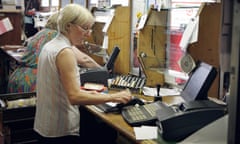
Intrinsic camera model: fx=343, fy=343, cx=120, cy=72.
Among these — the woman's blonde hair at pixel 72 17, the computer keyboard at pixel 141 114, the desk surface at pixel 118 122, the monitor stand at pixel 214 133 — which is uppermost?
the woman's blonde hair at pixel 72 17

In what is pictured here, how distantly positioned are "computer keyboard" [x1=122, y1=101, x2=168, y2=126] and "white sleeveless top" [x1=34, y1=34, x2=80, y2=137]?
0.35 meters

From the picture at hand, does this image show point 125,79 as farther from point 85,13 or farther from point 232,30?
point 232,30

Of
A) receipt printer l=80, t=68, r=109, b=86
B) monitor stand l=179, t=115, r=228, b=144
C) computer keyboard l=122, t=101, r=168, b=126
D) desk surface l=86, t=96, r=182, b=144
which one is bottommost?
desk surface l=86, t=96, r=182, b=144

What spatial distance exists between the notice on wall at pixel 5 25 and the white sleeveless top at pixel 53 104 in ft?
9.80

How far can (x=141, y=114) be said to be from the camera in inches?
75.5

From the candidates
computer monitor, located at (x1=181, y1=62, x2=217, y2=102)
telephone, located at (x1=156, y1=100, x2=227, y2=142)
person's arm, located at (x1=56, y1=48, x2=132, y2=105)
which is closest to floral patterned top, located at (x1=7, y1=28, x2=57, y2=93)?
person's arm, located at (x1=56, y1=48, x2=132, y2=105)

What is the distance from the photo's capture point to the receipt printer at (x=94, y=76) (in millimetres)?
2704

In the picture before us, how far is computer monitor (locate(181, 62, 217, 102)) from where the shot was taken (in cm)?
179

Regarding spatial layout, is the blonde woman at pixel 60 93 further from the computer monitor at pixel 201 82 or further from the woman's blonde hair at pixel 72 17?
the computer monitor at pixel 201 82

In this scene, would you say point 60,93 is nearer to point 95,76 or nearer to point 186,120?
point 95,76

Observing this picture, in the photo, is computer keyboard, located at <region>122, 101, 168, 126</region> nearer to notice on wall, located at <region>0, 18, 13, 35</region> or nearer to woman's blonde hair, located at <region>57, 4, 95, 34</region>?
woman's blonde hair, located at <region>57, 4, 95, 34</region>

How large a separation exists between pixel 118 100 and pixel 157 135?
481 mm

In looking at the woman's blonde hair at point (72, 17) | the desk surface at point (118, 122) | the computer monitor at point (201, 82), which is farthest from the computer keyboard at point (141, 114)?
the woman's blonde hair at point (72, 17)

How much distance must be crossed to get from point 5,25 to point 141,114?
355 cm
